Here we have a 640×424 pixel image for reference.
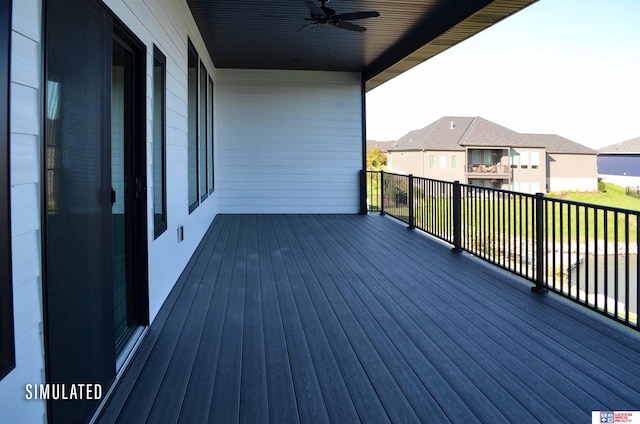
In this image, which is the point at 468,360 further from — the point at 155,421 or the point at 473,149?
the point at 473,149

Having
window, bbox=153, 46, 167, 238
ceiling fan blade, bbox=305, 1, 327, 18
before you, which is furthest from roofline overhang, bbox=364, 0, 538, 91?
window, bbox=153, 46, 167, 238

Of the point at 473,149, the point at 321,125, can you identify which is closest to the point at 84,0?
the point at 321,125

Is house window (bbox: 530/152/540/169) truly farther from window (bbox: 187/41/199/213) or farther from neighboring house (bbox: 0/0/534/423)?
window (bbox: 187/41/199/213)

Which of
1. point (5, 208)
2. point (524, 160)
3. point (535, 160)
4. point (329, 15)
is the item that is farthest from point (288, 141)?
point (535, 160)

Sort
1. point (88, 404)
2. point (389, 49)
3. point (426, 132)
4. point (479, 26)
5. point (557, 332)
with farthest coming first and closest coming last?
point (426, 132) → point (389, 49) → point (479, 26) → point (557, 332) → point (88, 404)

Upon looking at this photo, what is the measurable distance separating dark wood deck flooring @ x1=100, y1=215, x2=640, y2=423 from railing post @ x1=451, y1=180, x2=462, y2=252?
0.94 meters

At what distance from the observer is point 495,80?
147ft

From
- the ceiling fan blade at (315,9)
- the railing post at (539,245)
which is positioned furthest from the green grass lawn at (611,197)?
the ceiling fan blade at (315,9)

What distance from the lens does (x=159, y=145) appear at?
3.73 metres

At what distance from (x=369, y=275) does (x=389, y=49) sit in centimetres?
477

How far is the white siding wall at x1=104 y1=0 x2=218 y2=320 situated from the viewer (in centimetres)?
320

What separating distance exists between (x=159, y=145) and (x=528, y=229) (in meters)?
3.46

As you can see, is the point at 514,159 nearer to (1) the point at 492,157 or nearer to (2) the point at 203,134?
(1) the point at 492,157
